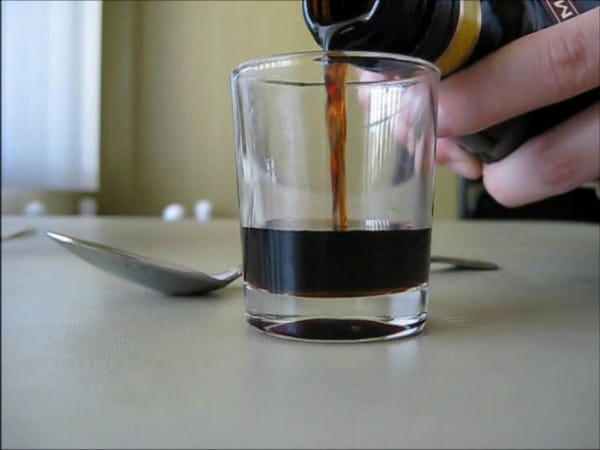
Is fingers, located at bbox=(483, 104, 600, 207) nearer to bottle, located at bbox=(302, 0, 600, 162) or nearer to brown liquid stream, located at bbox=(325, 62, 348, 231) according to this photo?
bottle, located at bbox=(302, 0, 600, 162)

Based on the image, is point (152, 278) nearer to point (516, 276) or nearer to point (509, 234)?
point (516, 276)

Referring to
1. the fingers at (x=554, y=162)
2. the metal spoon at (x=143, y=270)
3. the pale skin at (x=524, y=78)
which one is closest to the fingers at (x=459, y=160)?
the fingers at (x=554, y=162)

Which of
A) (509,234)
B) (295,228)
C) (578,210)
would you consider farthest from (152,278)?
(578,210)

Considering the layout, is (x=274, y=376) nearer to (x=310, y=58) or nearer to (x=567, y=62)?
(x=310, y=58)

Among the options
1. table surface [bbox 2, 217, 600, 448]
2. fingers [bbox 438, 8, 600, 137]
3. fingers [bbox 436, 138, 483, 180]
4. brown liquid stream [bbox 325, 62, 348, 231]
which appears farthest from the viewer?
fingers [bbox 436, 138, 483, 180]

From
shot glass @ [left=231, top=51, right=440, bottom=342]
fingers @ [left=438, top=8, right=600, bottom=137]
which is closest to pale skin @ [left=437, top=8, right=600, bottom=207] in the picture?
fingers @ [left=438, top=8, right=600, bottom=137]

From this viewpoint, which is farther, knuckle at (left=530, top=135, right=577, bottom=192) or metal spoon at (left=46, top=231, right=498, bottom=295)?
knuckle at (left=530, top=135, right=577, bottom=192)
